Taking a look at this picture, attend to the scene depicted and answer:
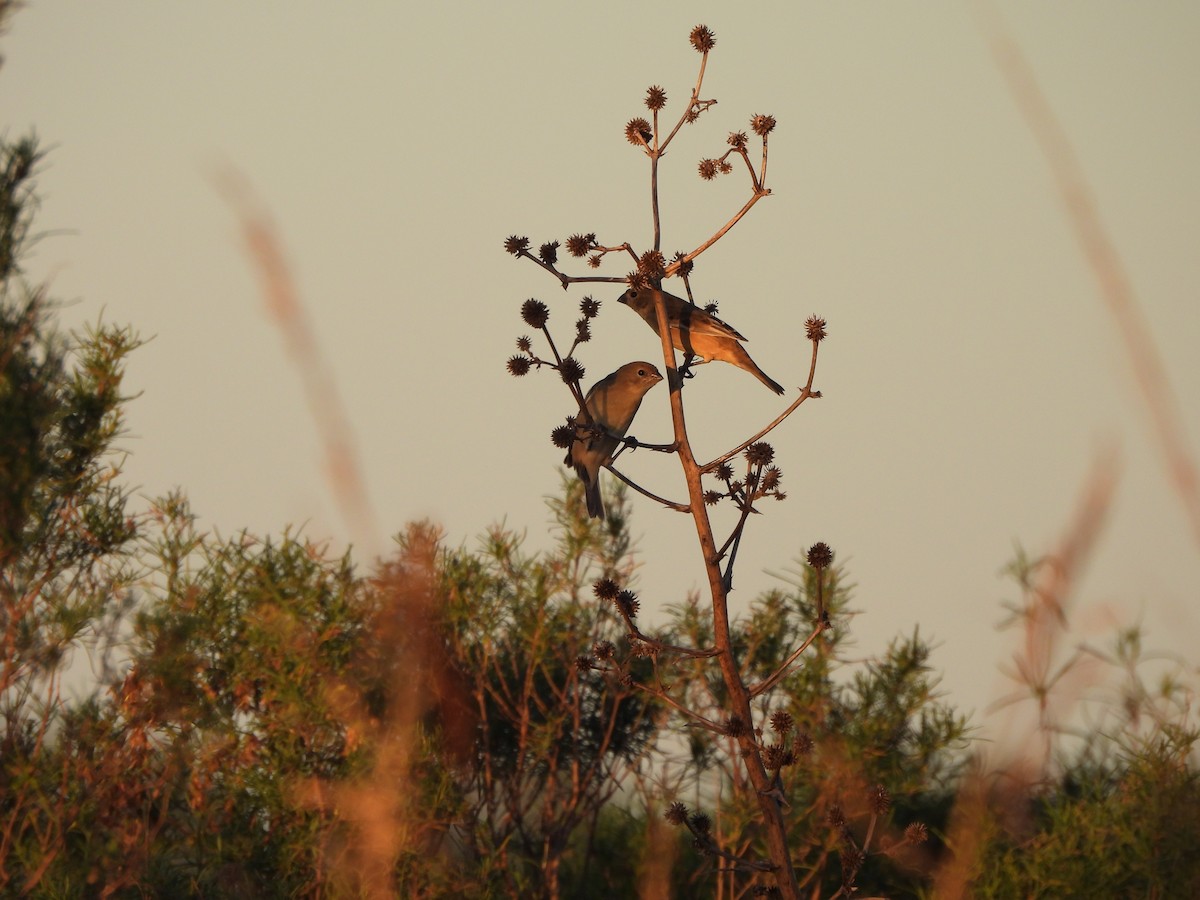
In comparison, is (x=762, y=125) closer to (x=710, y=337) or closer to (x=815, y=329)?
(x=815, y=329)

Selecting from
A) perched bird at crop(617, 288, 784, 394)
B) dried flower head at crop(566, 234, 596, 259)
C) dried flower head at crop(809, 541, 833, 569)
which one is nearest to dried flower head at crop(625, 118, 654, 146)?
dried flower head at crop(566, 234, 596, 259)

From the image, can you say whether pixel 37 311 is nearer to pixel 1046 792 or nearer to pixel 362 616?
pixel 362 616

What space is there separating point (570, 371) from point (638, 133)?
71 cm

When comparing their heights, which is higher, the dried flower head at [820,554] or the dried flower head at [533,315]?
the dried flower head at [533,315]

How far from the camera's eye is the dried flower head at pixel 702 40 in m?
3.47

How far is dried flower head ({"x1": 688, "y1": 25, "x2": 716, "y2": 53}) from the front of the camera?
3.47m

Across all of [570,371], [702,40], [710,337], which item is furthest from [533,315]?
[710,337]

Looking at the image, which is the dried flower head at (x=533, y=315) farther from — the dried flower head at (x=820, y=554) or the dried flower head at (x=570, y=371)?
the dried flower head at (x=820, y=554)

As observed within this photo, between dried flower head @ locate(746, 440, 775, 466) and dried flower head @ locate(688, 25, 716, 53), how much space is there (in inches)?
45.9

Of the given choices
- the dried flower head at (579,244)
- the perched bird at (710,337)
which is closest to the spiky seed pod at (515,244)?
the dried flower head at (579,244)

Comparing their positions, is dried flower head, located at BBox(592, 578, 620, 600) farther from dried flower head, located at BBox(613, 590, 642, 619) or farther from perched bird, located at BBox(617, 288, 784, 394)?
perched bird, located at BBox(617, 288, 784, 394)

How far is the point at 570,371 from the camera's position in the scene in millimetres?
3139

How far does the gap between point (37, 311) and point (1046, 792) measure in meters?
5.18

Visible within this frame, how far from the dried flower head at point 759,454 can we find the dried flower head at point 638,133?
35.4 inches
